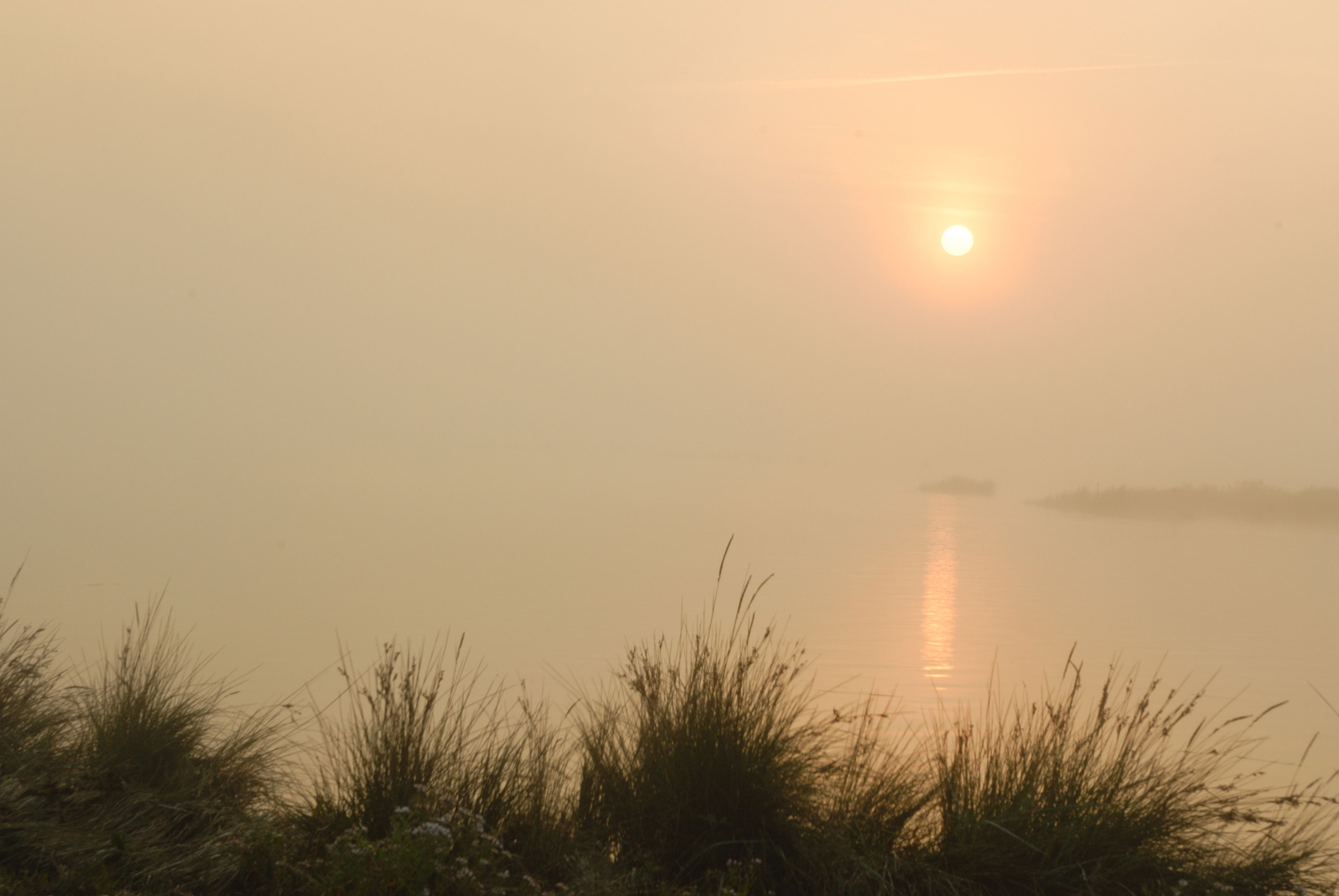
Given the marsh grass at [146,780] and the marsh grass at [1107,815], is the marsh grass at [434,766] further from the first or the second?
the marsh grass at [1107,815]

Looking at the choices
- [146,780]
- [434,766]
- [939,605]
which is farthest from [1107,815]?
[939,605]

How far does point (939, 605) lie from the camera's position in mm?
11164

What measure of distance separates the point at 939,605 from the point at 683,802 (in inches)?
329

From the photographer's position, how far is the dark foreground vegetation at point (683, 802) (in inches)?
118

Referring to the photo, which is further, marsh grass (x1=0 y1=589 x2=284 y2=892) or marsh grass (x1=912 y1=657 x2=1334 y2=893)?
marsh grass (x1=912 y1=657 x2=1334 y2=893)

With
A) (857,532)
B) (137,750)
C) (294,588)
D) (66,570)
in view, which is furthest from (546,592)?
(857,532)

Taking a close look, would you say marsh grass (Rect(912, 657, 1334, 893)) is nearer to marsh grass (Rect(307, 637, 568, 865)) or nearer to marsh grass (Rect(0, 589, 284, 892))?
marsh grass (Rect(307, 637, 568, 865))

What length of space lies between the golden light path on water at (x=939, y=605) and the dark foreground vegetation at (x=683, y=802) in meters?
3.31

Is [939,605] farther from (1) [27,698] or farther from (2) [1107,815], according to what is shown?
(1) [27,698]

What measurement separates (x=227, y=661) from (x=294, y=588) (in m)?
4.36

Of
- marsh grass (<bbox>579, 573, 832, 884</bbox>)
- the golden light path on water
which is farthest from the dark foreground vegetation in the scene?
the golden light path on water

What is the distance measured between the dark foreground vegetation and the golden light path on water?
331 centimetres

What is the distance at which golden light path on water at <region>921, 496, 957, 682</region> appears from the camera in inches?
306

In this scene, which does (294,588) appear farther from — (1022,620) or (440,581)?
(1022,620)
